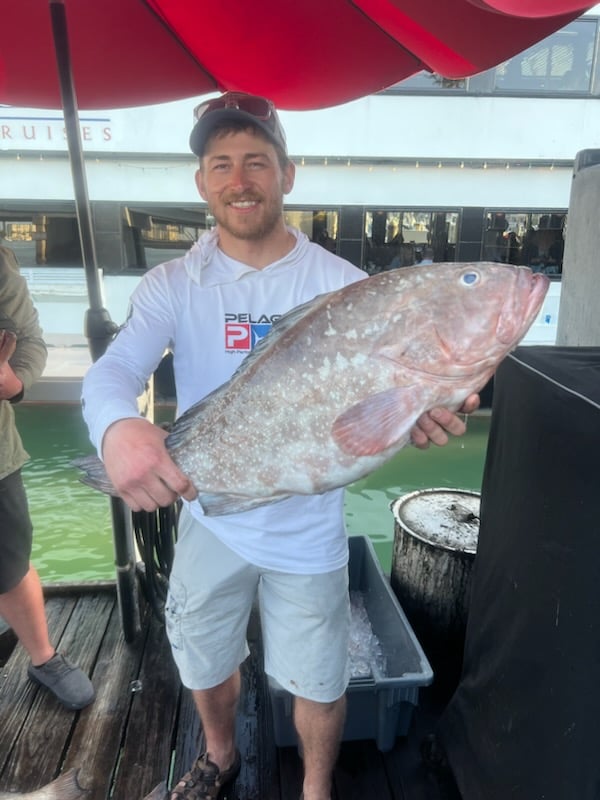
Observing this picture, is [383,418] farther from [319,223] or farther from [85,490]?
[319,223]

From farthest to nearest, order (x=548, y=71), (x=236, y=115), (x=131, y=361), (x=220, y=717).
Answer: (x=548, y=71) < (x=220, y=717) < (x=236, y=115) < (x=131, y=361)

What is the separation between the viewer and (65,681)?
7.89 feet

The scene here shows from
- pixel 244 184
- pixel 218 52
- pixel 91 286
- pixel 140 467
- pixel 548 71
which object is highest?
pixel 548 71

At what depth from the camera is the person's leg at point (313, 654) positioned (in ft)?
5.80

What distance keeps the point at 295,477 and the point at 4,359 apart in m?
1.39

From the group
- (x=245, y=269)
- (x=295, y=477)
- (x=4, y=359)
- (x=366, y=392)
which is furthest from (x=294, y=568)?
(x=4, y=359)

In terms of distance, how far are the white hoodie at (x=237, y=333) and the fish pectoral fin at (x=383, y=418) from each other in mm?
504

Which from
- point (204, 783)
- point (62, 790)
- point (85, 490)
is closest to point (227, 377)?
point (204, 783)

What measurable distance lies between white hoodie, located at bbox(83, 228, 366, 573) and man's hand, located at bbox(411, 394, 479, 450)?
1.61ft

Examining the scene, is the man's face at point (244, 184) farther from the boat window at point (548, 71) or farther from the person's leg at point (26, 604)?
the boat window at point (548, 71)

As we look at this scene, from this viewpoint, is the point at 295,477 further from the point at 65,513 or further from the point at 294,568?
the point at 65,513

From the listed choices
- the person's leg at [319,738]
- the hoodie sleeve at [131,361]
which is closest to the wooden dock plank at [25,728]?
the person's leg at [319,738]

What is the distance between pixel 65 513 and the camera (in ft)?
20.7

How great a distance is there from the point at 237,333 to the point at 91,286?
105 cm
